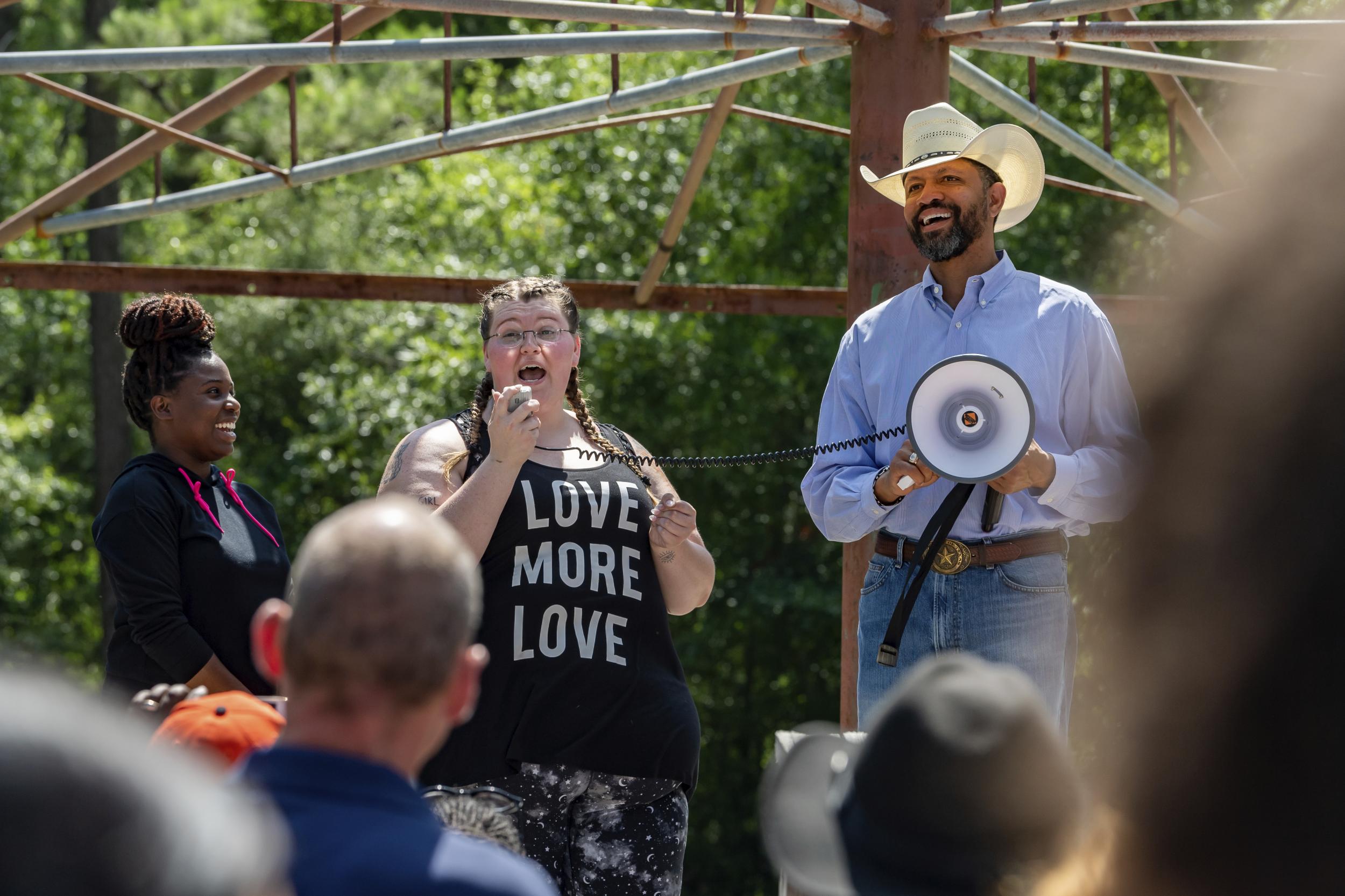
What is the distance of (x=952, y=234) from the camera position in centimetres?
370

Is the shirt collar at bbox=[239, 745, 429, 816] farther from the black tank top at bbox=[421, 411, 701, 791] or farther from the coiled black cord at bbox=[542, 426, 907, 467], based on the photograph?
the coiled black cord at bbox=[542, 426, 907, 467]

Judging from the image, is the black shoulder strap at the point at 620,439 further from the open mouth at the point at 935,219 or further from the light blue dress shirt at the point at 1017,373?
the open mouth at the point at 935,219

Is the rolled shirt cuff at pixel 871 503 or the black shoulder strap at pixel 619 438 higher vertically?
the black shoulder strap at pixel 619 438

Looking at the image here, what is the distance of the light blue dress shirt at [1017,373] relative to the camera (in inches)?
136

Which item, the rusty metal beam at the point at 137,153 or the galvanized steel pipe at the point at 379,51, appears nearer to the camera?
the galvanized steel pipe at the point at 379,51

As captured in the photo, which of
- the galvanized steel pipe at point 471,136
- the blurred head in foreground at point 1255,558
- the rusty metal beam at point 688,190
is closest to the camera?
the blurred head in foreground at point 1255,558

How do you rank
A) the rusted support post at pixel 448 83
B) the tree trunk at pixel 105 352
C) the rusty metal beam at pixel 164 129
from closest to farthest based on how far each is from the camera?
the rusted support post at pixel 448 83, the rusty metal beam at pixel 164 129, the tree trunk at pixel 105 352

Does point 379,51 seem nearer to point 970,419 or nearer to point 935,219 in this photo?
point 935,219

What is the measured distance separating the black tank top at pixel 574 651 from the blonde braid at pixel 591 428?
17 centimetres

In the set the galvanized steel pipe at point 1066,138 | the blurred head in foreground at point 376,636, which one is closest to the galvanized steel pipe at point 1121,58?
the galvanized steel pipe at point 1066,138

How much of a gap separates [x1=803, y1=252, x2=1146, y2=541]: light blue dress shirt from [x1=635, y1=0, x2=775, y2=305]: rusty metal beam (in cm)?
243

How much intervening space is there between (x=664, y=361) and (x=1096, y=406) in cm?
1161

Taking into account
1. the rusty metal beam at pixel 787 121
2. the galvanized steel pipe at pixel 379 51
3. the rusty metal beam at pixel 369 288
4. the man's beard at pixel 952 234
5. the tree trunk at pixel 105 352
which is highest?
the galvanized steel pipe at pixel 379 51

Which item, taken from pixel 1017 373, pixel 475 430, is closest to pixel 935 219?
pixel 1017 373
